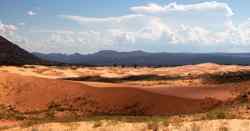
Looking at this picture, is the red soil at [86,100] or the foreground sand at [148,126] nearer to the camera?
the foreground sand at [148,126]

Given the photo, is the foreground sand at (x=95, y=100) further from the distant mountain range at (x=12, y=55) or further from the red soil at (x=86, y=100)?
the distant mountain range at (x=12, y=55)

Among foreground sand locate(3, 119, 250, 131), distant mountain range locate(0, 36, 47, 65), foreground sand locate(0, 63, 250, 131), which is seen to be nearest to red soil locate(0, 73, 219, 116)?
foreground sand locate(0, 63, 250, 131)

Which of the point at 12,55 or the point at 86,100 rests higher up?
the point at 12,55

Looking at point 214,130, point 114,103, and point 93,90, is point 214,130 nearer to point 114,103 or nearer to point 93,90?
point 114,103

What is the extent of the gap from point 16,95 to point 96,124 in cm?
1308

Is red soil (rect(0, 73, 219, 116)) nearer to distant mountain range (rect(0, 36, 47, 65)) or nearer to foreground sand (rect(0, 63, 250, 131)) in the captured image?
foreground sand (rect(0, 63, 250, 131))

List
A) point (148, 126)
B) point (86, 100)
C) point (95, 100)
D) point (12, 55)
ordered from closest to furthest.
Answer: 1. point (148, 126)
2. point (95, 100)
3. point (86, 100)
4. point (12, 55)

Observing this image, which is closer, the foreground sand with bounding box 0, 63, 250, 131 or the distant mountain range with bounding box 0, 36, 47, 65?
the foreground sand with bounding box 0, 63, 250, 131

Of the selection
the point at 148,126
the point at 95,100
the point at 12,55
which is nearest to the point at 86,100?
the point at 95,100

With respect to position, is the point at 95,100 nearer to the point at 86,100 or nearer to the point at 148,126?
the point at 86,100

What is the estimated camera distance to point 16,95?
30109 mm

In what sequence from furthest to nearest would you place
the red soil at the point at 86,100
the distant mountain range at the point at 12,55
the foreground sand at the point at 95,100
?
the distant mountain range at the point at 12,55 < the red soil at the point at 86,100 < the foreground sand at the point at 95,100

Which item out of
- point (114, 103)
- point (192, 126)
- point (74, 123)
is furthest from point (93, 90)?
point (192, 126)

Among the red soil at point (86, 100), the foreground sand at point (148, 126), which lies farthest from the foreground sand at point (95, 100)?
the foreground sand at point (148, 126)
